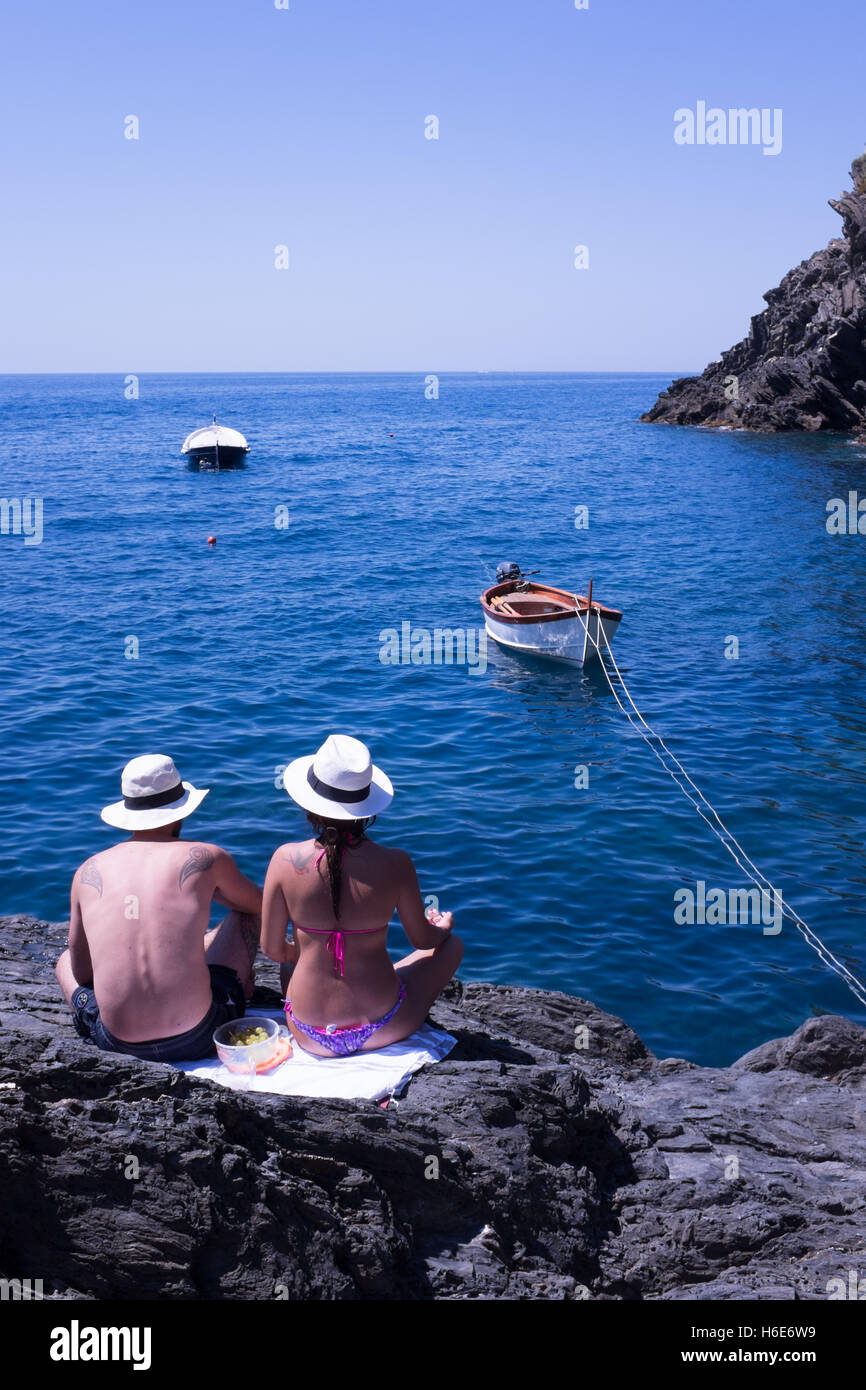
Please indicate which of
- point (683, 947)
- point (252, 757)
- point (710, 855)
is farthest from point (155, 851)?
point (252, 757)

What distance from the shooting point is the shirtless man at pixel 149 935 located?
17.7 ft

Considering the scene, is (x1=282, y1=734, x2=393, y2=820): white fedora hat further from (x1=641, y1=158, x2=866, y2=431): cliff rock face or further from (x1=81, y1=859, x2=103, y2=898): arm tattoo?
(x1=641, y1=158, x2=866, y2=431): cliff rock face

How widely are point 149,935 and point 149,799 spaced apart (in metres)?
0.83

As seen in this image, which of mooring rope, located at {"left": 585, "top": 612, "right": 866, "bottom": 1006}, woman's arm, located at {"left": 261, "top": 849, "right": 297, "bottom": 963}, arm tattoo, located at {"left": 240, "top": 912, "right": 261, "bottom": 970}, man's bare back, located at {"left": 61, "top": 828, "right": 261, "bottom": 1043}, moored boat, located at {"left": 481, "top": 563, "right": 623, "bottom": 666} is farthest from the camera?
moored boat, located at {"left": 481, "top": 563, "right": 623, "bottom": 666}

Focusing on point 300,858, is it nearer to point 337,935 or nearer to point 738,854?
point 337,935

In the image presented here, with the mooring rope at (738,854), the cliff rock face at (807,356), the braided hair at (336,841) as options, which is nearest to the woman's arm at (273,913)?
the braided hair at (336,841)

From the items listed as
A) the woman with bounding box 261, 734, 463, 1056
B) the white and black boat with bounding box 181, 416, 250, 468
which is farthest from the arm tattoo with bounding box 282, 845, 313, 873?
the white and black boat with bounding box 181, 416, 250, 468

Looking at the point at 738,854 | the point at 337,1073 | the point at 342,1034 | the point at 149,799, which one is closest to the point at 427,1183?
the point at 337,1073

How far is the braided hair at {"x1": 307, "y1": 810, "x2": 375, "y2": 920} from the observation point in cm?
559

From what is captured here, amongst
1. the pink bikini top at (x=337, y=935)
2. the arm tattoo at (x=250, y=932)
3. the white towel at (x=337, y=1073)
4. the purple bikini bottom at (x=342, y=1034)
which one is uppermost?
the pink bikini top at (x=337, y=935)

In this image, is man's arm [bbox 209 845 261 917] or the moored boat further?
the moored boat

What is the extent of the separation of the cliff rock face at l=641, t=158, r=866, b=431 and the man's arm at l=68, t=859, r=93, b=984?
6792cm

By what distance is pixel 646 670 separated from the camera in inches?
918

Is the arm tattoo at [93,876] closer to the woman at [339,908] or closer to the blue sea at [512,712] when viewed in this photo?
the woman at [339,908]
